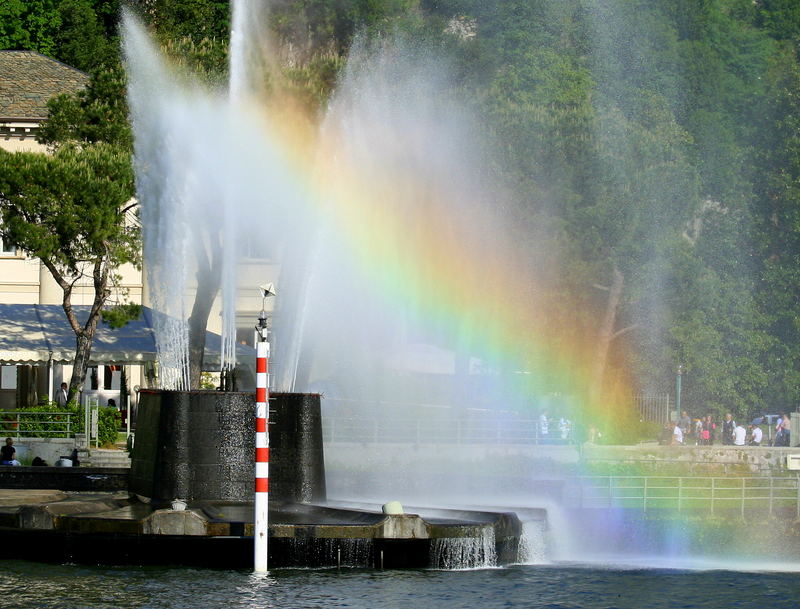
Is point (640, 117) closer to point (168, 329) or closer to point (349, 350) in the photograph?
point (349, 350)

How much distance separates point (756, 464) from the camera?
151 ft

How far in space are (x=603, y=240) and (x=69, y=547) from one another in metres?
35.9

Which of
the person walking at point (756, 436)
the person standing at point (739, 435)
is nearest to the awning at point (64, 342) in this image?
the person standing at point (739, 435)

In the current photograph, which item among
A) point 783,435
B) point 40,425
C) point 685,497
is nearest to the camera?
point 685,497

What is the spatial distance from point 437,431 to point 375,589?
2591 centimetres

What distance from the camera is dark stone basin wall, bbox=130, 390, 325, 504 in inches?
836

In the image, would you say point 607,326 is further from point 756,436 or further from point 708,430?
point 756,436

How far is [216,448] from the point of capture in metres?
21.3

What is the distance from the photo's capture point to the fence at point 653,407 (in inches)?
2089

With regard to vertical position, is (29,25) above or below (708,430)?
above

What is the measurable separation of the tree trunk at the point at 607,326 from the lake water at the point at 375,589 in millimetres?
32290

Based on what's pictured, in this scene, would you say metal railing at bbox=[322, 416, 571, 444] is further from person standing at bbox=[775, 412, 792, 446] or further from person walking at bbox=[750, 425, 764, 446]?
person standing at bbox=[775, 412, 792, 446]

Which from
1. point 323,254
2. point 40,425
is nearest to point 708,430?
point 323,254

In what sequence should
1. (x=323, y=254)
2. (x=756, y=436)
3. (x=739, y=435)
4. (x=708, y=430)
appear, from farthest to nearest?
1. (x=708, y=430)
2. (x=756, y=436)
3. (x=739, y=435)
4. (x=323, y=254)
